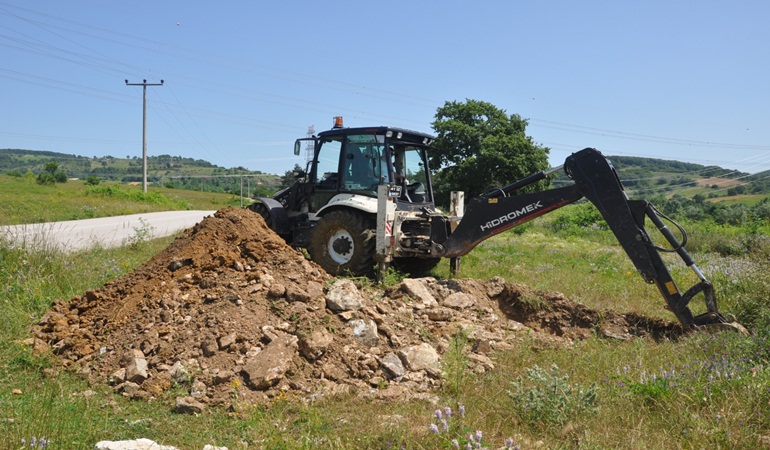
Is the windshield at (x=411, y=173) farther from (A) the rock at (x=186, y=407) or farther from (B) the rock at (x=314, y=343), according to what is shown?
(A) the rock at (x=186, y=407)

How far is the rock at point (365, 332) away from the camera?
577 cm

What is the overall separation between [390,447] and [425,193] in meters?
7.01

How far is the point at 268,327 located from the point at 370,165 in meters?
4.34

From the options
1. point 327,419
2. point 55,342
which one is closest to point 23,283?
point 55,342

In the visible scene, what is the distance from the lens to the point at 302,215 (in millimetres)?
10133

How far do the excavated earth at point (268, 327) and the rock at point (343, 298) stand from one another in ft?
0.07

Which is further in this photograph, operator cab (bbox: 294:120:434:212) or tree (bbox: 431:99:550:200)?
tree (bbox: 431:99:550:200)

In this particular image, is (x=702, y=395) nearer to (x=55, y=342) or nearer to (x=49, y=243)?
(x=55, y=342)

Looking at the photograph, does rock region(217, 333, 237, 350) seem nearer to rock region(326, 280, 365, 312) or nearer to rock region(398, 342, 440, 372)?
rock region(326, 280, 365, 312)

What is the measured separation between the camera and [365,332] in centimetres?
581

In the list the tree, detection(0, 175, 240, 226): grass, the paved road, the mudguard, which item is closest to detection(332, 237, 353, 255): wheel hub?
the mudguard

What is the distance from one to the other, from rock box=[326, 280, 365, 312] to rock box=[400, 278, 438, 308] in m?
0.96

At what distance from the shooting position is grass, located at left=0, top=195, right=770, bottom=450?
373 cm

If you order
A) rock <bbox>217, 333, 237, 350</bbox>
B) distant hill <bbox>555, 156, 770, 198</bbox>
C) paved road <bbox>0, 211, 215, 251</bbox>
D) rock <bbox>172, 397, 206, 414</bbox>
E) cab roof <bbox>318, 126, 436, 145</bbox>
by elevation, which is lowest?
rock <bbox>172, 397, 206, 414</bbox>
